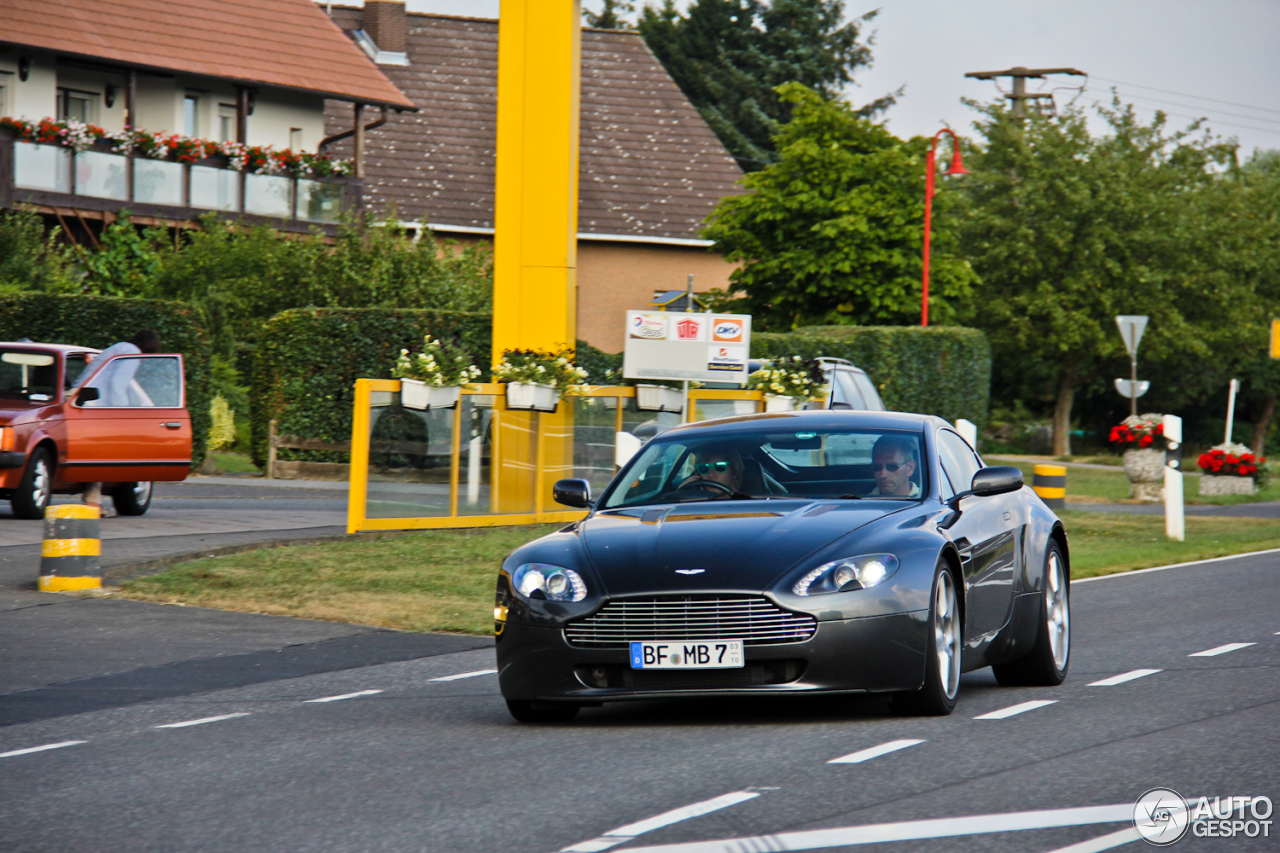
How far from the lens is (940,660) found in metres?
7.68

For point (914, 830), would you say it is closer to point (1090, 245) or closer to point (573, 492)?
point (573, 492)

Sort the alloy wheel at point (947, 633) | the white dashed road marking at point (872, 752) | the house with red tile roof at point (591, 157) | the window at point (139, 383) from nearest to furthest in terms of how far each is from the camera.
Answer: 1. the white dashed road marking at point (872, 752)
2. the alloy wheel at point (947, 633)
3. the window at point (139, 383)
4. the house with red tile roof at point (591, 157)

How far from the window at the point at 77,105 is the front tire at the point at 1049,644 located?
1277 inches

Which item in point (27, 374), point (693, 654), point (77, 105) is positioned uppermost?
point (77, 105)

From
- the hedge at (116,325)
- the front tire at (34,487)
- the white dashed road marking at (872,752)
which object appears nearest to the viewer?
the white dashed road marking at (872,752)

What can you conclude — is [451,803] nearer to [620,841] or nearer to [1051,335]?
[620,841]

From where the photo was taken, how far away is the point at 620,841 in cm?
536

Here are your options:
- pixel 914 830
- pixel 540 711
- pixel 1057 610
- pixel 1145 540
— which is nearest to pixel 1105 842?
pixel 914 830

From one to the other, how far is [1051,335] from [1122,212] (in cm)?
490

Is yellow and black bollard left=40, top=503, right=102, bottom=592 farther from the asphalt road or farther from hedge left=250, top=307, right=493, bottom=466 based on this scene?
hedge left=250, top=307, right=493, bottom=466

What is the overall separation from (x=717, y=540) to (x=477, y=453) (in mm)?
10740

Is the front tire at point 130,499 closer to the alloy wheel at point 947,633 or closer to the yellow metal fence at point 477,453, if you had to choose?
the yellow metal fence at point 477,453

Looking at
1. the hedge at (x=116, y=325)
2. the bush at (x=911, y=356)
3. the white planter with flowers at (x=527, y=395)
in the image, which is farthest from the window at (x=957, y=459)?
the bush at (x=911, y=356)

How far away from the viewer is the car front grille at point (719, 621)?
7.24 metres
